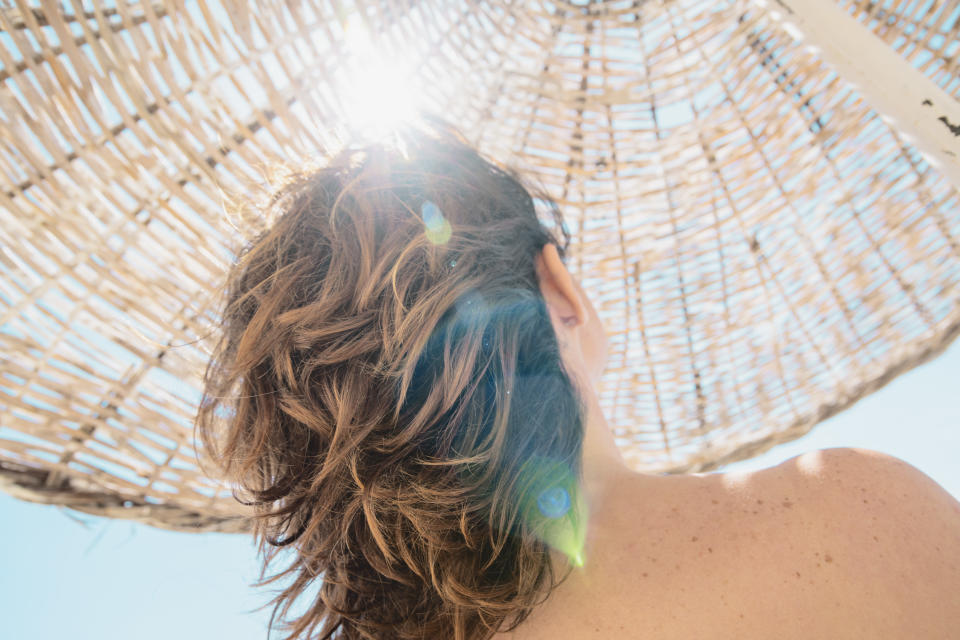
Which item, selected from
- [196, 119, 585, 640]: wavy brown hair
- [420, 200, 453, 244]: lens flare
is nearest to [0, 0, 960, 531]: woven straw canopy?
[196, 119, 585, 640]: wavy brown hair

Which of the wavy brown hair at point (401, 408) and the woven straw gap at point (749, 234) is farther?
the woven straw gap at point (749, 234)

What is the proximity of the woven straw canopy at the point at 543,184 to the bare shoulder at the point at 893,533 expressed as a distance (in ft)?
0.89

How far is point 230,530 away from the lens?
3.35 ft

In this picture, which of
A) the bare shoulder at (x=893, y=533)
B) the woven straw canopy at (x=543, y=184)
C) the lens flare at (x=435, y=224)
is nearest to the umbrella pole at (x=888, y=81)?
the woven straw canopy at (x=543, y=184)

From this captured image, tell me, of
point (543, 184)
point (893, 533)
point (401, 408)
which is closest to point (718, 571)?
point (893, 533)

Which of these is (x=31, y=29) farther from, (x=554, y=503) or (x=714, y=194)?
(x=714, y=194)

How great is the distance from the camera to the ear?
0.72m

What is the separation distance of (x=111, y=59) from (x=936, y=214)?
4.32 ft

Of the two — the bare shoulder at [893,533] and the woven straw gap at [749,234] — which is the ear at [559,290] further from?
the woven straw gap at [749,234]

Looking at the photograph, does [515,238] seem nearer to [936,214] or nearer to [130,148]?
[130,148]

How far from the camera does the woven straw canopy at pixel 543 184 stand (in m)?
0.87

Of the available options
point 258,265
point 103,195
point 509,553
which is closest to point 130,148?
point 103,195

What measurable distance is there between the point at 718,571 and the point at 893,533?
0.12 meters

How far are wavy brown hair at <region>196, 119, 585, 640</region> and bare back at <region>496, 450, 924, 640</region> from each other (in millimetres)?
42
